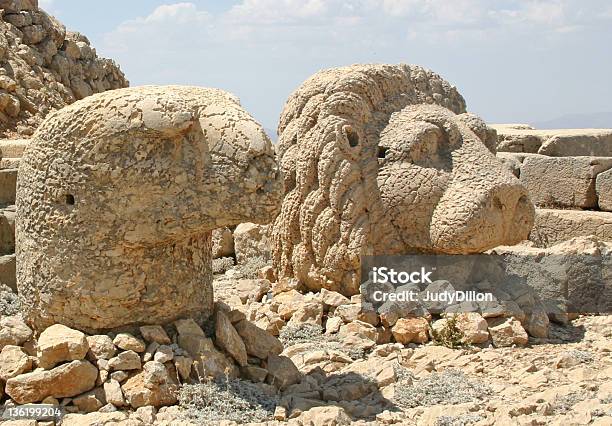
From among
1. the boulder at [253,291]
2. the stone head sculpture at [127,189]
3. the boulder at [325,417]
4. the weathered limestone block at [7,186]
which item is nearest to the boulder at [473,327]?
the boulder at [253,291]

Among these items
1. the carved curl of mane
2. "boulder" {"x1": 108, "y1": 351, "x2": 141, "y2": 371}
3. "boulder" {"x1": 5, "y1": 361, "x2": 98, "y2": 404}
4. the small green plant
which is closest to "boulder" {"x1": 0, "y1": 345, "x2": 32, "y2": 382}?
"boulder" {"x1": 5, "y1": 361, "x2": 98, "y2": 404}

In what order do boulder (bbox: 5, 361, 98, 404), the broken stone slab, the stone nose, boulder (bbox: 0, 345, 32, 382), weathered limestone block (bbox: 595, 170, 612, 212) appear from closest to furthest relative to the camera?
boulder (bbox: 5, 361, 98, 404)
boulder (bbox: 0, 345, 32, 382)
the broken stone slab
the stone nose
weathered limestone block (bbox: 595, 170, 612, 212)

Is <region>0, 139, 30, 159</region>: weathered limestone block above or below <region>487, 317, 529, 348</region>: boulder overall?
above

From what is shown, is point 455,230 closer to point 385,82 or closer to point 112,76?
point 385,82

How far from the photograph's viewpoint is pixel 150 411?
13.0ft

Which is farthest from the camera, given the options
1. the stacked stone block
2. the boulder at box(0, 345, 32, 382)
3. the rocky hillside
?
the rocky hillside

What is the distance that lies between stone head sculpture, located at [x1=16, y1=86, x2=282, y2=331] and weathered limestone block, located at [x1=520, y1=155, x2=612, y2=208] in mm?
5266

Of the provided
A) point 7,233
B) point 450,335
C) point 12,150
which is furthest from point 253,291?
→ point 12,150

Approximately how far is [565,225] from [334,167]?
338 cm

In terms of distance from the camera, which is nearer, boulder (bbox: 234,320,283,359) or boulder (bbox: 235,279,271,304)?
boulder (bbox: 234,320,283,359)

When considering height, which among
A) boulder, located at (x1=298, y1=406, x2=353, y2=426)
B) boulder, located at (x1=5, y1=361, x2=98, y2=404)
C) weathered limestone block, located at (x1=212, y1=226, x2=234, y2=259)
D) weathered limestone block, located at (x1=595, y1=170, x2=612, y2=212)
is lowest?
boulder, located at (x1=298, y1=406, x2=353, y2=426)

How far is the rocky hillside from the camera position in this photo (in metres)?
12.5

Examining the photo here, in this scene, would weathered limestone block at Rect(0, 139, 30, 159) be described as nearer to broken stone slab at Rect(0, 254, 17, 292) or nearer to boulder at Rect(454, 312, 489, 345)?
broken stone slab at Rect(0, 254, 17, 292)

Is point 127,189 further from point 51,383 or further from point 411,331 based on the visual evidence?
point 411,331
